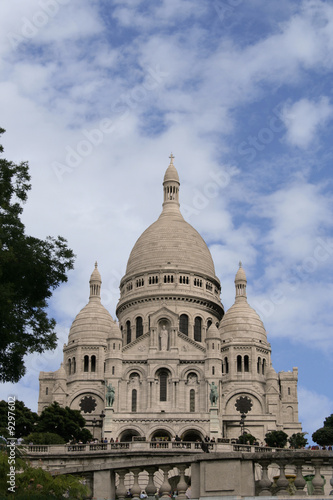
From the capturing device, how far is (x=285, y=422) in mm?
100125

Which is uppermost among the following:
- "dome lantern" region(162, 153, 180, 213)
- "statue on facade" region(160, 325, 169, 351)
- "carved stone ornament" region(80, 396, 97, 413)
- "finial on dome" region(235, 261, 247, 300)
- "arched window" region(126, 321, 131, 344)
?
"dome lantern" region(162, 153, 180, 213)

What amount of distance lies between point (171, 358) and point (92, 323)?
17.1 m

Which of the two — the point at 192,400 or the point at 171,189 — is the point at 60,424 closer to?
the point at 192,400

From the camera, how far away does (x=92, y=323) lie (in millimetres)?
104062

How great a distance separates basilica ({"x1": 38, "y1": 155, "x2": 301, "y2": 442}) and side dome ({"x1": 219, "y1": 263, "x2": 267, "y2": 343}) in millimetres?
137

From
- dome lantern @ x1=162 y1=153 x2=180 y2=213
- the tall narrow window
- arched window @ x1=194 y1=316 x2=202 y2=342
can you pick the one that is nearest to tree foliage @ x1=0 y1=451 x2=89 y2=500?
the tall narrow window

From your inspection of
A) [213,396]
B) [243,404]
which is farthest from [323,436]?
[243,404]

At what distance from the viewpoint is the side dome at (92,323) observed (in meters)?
103

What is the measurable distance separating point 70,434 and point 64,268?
159 feet

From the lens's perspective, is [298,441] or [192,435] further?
[192,435]

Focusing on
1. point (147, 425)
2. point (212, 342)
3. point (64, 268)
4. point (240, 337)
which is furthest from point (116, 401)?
point (64, 268)

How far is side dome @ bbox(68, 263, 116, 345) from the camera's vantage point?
10306 centimetres

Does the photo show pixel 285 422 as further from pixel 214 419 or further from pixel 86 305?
→ pixel 86 305

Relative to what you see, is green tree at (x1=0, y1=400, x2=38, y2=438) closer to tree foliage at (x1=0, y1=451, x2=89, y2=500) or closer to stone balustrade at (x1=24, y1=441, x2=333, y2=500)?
tree foliage at (x1=0, y1=451, x2=89, y2=500)
